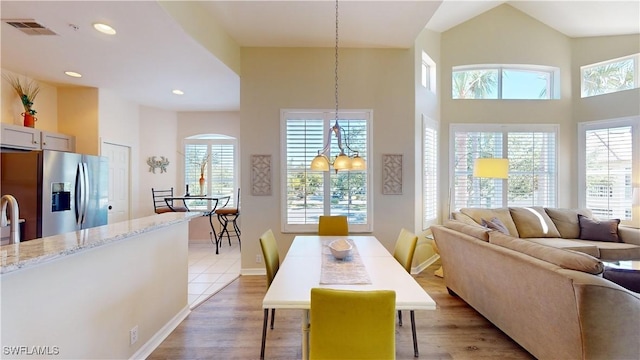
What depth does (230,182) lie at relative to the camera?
6.30 metres

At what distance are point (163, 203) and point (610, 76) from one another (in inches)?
345

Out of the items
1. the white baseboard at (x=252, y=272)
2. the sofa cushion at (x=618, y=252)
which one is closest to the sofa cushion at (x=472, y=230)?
the sofa cushion at (x=618, y=252)

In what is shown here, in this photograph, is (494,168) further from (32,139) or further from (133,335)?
(32,139)

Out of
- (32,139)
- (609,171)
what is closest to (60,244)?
(32,139)

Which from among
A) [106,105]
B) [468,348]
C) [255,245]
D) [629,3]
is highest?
[629,3]

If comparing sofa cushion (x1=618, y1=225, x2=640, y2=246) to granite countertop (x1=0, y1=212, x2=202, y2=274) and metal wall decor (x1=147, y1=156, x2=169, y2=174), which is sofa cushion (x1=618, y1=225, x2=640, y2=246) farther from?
metal wall decor (x1=147, y1=156, x2=169, y2=174)

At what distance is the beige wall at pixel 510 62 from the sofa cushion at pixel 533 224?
3.53ft

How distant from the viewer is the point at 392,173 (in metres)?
4.24

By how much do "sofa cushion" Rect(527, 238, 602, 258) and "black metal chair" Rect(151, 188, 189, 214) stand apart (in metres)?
5.87

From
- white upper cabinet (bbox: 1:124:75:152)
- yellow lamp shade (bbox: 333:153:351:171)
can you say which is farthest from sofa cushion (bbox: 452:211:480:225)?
white upper cabinet (bbox: 1:124:75:152)

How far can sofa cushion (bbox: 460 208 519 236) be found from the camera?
14.2 ft

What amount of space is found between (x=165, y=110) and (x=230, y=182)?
6.57ft

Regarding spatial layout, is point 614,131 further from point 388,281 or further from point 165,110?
point 165,110

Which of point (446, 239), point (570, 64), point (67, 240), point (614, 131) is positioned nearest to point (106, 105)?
point (67, 240)
